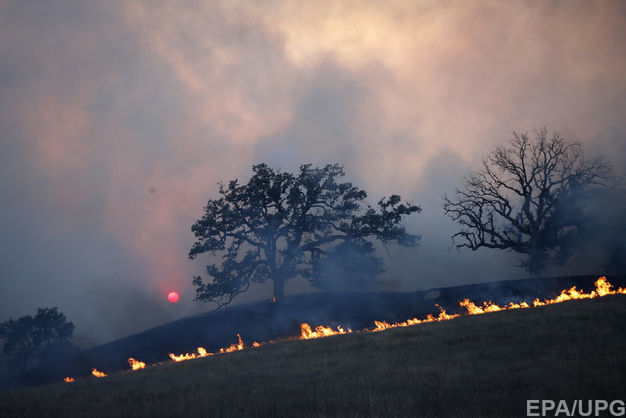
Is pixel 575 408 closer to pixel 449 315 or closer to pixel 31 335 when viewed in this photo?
pixel 449 315

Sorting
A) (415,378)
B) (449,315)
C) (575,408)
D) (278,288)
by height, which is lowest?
(449,315)

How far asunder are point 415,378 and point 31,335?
246 ft

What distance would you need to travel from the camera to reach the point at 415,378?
400 inches

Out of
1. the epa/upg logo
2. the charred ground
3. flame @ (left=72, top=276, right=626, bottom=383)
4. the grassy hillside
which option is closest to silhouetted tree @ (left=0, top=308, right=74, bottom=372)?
the charred ground

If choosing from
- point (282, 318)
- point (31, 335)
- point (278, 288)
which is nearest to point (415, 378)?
point (282, 318)

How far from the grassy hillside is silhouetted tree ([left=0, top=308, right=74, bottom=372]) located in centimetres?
6121

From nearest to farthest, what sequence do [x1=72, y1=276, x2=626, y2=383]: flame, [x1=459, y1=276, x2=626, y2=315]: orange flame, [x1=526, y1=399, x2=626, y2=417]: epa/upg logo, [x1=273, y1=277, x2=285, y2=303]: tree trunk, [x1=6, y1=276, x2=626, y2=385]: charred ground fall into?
1. [x1=526, y1=399, x2=626, y2=417]: epa/upg logo
2. [x1=72, y1=276, x2=626, y2=383]: flame
3. [x1=459, y1=276, x2=626, y2=315]: orange flame
4. [x1=6, y1=276, x2=626, y2=385]: charred ground
5. [x1=273, y1=277, x2=285, y2=303]: tree trunk

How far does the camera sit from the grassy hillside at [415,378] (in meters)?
8.04

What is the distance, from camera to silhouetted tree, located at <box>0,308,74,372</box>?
215 ft

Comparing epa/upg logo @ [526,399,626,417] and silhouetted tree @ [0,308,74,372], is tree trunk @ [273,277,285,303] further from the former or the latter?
silhouetted tree @ [0,308,74,372]

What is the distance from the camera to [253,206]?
40.1m

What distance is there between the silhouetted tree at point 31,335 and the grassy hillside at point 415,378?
201 ft

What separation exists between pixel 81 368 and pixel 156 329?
25.1ft

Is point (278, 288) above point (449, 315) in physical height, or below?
above
